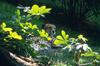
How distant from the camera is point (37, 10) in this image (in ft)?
20.0

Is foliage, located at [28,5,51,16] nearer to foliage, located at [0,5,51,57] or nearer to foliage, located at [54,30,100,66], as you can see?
foliage, located at [0,5,51,57]

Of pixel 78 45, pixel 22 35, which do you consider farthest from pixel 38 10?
pixel 78 45

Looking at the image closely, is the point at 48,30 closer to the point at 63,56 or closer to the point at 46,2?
the point at 63,56

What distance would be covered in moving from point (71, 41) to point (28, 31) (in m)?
1.08

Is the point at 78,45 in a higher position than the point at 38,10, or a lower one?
lower

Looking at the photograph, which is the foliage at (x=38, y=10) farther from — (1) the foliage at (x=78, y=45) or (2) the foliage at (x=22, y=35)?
(1) the foliage at (x=78, y=45)

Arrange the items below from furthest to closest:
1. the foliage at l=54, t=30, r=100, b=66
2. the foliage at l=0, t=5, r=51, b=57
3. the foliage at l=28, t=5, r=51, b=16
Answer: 1. the foliage at l=0, t=5, r=51, b=57
2. the foliage at l=28, t=5, r=51, b=16
3. the foliage at l=54, t=30, r=100, b=66

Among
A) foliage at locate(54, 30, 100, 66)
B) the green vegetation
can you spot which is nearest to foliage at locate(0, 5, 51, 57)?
the green vegetation

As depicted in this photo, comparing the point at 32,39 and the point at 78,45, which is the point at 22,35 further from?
the point at 78,45

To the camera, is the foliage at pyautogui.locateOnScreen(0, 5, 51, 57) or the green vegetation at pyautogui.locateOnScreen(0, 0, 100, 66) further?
the foliage at pyautogui.locateOnScreen(0, 5, 51, 57)

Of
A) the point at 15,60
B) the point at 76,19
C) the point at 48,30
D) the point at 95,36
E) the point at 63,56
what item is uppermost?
the point at 76,19

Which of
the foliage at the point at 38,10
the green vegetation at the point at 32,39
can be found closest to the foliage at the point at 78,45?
the green vegetation at the point at 32,39

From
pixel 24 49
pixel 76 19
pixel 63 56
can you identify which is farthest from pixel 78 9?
pixel 24 49

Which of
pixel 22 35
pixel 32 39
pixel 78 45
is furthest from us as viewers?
pixel 32 39
